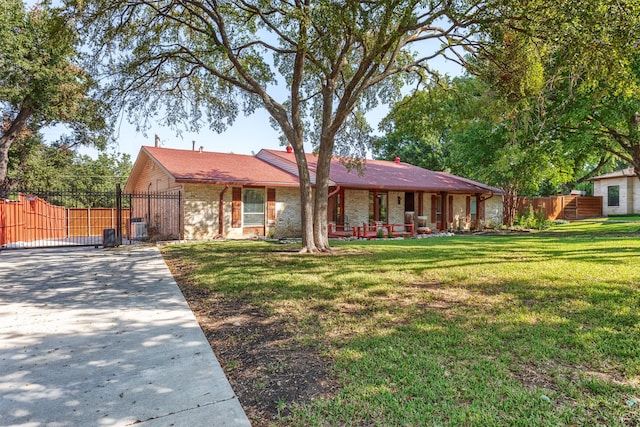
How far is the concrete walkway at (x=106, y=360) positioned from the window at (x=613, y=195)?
34442 mm

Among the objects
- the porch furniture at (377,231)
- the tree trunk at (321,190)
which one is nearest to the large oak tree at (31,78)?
the tree trunk at (321,190)

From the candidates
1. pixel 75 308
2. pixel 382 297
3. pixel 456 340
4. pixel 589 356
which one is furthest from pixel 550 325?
pixel 75 308

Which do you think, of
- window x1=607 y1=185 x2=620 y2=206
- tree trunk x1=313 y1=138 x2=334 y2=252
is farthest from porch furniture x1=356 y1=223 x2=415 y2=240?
window x1=607 y1=185 x2=620 y2=206

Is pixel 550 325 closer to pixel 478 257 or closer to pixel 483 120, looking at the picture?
pixel 478 257

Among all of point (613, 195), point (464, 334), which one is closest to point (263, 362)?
point (464, 334)

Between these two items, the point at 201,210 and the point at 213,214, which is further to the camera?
the point at 213,214

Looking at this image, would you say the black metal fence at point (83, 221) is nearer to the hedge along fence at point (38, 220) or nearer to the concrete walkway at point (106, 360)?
the hedge along fence at point (38, 220)

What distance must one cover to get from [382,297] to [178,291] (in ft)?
11.2

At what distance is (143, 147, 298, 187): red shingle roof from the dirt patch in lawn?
31.7 feet

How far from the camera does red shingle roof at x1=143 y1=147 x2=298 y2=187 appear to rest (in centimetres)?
1386

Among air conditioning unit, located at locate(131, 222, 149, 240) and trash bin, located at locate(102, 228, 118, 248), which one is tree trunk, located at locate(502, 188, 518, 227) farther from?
trash bin, located at locate(102, 228, 118, 248)

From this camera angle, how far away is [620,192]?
28.0 meters

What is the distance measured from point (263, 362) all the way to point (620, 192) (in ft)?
114

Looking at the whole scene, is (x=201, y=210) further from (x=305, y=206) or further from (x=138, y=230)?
(x=305, y=206)
